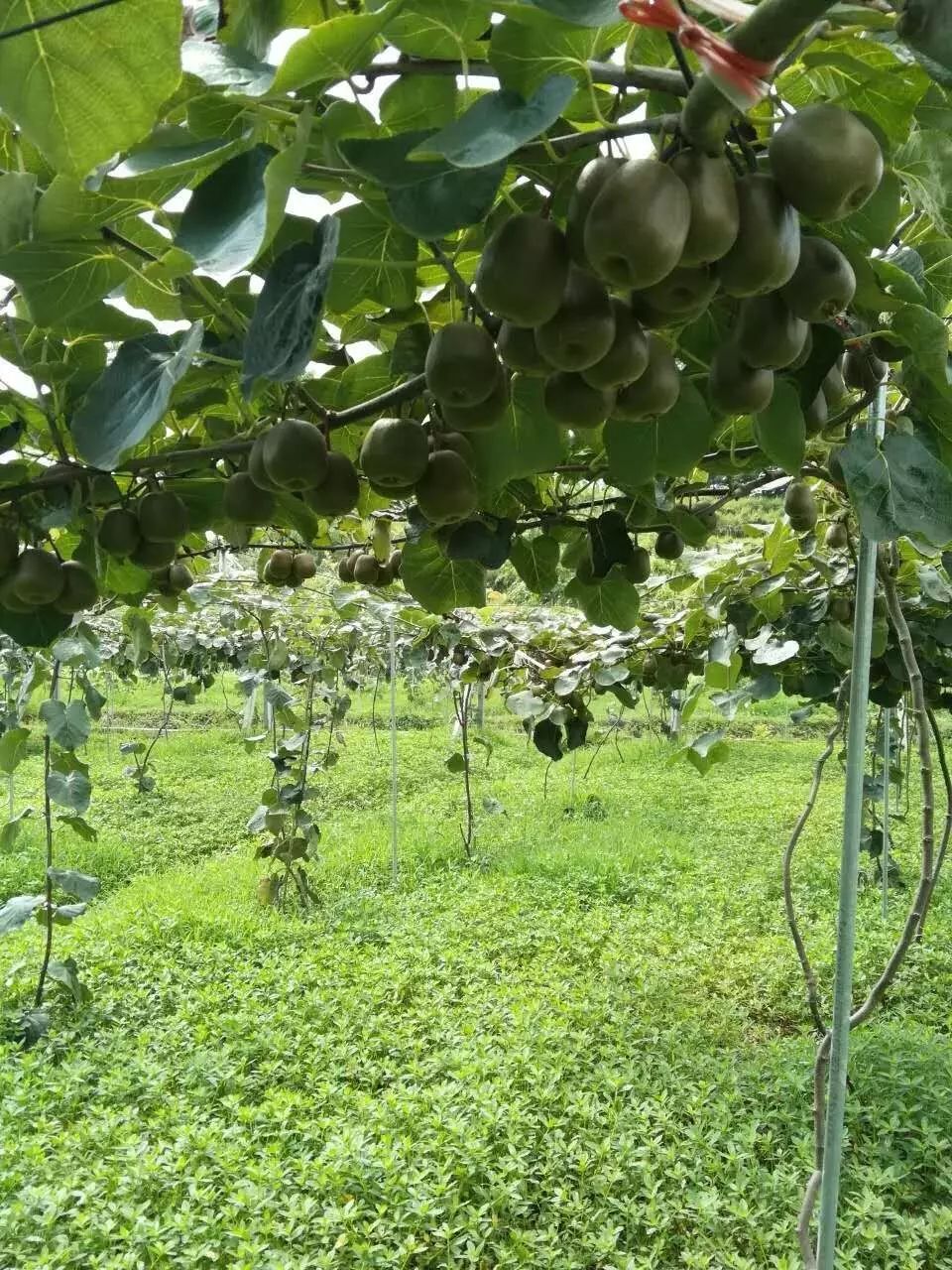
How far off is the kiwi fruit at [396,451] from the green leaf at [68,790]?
106 inches

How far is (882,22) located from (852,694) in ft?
2.94

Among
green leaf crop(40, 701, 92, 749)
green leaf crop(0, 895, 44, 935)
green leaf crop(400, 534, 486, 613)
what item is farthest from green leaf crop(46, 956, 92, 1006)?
green leaf crop(400, 534, 486, 613)

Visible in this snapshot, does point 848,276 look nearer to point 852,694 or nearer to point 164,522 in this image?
point 852,694

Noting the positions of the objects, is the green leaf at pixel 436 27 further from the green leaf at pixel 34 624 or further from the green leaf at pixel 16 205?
the green leaf at pixel 34 624

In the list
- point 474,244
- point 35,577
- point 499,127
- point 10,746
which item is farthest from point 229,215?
point 10,746

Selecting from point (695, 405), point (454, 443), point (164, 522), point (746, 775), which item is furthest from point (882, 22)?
point (746, 775)

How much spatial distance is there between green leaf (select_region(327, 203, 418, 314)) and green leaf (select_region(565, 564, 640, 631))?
2.40ft

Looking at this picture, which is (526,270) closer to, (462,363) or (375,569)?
(462,363)

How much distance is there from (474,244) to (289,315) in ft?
1.24

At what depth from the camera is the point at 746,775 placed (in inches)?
427

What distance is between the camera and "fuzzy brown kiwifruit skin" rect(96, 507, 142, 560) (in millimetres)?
1325

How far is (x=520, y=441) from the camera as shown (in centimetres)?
105

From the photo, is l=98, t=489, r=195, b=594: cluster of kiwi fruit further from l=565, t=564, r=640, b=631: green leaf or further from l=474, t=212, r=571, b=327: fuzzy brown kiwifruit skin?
l=474, t=212, r=571, b=327: fuzzy brown kiwifruit skin

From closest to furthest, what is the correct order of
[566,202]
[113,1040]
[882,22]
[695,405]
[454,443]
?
1. [882,22]
2. [566,202]
3. [695,405]
4. [454,443]
5. [113,1040]
